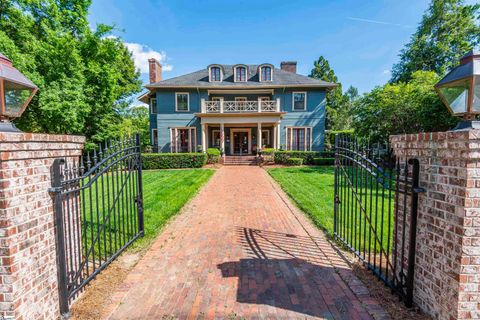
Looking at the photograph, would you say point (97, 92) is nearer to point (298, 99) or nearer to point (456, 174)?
point (298, 99)

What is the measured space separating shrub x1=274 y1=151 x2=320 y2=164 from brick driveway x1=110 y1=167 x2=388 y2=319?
454 inches

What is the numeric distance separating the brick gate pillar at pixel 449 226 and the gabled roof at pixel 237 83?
1771 cm

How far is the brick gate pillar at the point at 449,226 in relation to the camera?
1785mm

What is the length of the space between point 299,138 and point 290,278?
694 inches

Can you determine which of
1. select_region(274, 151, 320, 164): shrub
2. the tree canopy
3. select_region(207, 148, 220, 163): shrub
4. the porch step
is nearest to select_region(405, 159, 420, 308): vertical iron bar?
select_region(274, 151, 320, 164): shrub

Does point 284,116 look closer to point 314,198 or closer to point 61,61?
point 314,198

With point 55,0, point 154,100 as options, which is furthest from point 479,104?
point 154,100

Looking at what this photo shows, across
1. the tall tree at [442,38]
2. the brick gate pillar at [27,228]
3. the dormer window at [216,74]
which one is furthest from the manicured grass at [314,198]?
the tall tree at [442,38]

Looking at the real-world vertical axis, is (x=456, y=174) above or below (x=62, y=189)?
above

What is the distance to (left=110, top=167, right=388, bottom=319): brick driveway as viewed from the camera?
2441 mm

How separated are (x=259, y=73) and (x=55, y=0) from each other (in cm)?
1464

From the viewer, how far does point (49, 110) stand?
12.6m

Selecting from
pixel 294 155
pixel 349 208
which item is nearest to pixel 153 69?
pixel 294 155

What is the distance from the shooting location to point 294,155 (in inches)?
659
